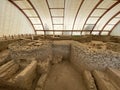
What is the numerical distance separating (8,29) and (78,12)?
8588 mm

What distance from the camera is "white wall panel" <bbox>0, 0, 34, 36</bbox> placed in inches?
459

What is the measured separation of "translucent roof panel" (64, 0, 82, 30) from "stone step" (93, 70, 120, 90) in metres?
9.15

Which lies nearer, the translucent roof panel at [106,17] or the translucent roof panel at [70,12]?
the translucent roof panel at [70,12]

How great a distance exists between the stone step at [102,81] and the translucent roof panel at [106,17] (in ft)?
34.1

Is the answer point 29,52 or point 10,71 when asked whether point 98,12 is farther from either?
point 10,71

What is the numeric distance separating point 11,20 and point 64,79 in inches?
403

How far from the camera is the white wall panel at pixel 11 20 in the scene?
38.2ft

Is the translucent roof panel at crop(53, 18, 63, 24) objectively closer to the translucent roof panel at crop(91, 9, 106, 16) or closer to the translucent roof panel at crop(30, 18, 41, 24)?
the translucent roof panel at crop(30, 18, 41, 24)

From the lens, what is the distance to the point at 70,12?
583 inches

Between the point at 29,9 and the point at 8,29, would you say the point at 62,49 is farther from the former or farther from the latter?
the point at 29,9

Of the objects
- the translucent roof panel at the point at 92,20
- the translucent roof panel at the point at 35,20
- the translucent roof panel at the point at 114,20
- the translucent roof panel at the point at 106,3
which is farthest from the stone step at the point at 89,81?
the translucent roof panel at the point at 114,20

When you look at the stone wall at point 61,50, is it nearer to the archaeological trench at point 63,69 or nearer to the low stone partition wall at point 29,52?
the archaeological trench at point 63,69

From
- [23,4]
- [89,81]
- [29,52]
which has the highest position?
[23,4]

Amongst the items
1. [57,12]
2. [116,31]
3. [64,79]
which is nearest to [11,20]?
[57,12]
